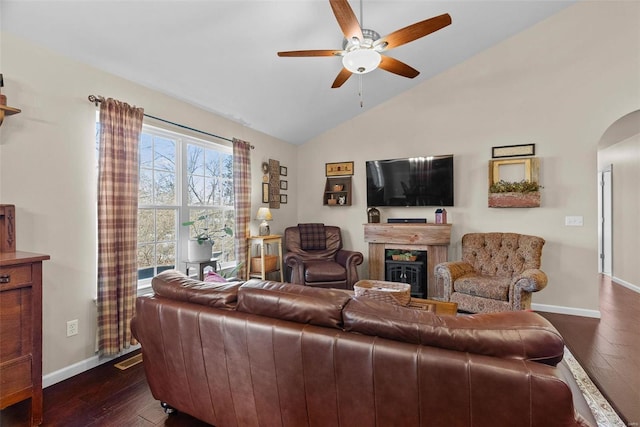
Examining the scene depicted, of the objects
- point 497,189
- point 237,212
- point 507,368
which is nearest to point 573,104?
point 497,189

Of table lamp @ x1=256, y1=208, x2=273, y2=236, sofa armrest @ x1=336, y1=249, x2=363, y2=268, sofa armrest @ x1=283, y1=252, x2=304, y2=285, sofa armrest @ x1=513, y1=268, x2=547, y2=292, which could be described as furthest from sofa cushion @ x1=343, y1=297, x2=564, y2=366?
table lamp @ x1=256, y1=208, x2=273, y2=236

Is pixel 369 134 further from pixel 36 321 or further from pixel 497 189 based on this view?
pixel 36 321

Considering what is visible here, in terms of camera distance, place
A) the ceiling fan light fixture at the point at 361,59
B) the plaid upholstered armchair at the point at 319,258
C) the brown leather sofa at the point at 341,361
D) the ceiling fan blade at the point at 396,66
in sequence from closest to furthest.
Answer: the brown leather sofa at the point at 341,361
the ceiling fan light fixture at the point at 361,59
the ceiling fan blade at the point at 396,66
the plaid upholstered armchair at the point at 319,258

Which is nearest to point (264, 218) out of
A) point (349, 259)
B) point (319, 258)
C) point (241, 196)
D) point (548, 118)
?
point (241, 196)

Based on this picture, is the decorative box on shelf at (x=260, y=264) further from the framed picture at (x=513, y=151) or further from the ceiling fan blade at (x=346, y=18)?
the framed picture at (x=513, y=151)

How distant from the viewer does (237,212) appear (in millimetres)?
Result: 4016

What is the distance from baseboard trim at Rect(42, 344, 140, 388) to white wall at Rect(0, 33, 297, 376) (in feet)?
0.11

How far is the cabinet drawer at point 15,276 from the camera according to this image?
164 cm

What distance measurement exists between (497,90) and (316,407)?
176 inches

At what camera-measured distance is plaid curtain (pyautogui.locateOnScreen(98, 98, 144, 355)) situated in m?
2.47

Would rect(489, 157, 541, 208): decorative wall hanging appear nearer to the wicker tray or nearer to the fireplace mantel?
the fireplace mantel

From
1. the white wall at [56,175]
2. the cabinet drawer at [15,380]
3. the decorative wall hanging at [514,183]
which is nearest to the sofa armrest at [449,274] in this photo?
the decorative wall hanging at [514,183]

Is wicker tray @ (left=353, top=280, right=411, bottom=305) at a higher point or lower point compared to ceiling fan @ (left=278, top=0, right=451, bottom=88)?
lower

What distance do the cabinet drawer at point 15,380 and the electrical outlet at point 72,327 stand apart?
0.64m
